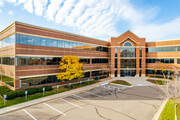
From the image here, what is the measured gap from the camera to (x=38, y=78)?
21.2m

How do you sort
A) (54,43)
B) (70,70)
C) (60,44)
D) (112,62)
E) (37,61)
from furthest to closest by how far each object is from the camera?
(112,62), (60,44), (54,43), (70,70), (37,61)

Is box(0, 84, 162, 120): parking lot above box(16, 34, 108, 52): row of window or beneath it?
beneath

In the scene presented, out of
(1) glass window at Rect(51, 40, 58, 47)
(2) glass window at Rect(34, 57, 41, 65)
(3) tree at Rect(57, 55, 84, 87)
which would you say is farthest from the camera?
(1) glass window at Rect(51, 40, 58, 47)

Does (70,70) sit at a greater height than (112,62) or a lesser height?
lesser

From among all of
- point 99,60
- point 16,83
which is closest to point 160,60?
point 99,60

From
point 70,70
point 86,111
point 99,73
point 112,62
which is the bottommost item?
point 86,111

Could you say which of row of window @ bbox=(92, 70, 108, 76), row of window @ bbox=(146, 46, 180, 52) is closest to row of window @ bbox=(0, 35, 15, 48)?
row of window @ bbox=(92, 70, 108, 76)

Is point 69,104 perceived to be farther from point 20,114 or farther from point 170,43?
point 170,43

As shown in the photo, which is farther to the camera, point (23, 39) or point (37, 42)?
point (37, 42)

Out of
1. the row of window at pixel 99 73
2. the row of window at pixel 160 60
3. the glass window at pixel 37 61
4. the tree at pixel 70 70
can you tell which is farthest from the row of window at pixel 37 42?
the row of window at pixel 160 60

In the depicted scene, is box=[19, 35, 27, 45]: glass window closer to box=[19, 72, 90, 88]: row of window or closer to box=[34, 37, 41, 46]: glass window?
box=[34, 37, 41, 46]: glass window

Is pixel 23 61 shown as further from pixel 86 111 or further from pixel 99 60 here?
pixel 99 60

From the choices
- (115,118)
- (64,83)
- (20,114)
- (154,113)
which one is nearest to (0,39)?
(64,83)

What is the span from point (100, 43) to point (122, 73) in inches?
532
